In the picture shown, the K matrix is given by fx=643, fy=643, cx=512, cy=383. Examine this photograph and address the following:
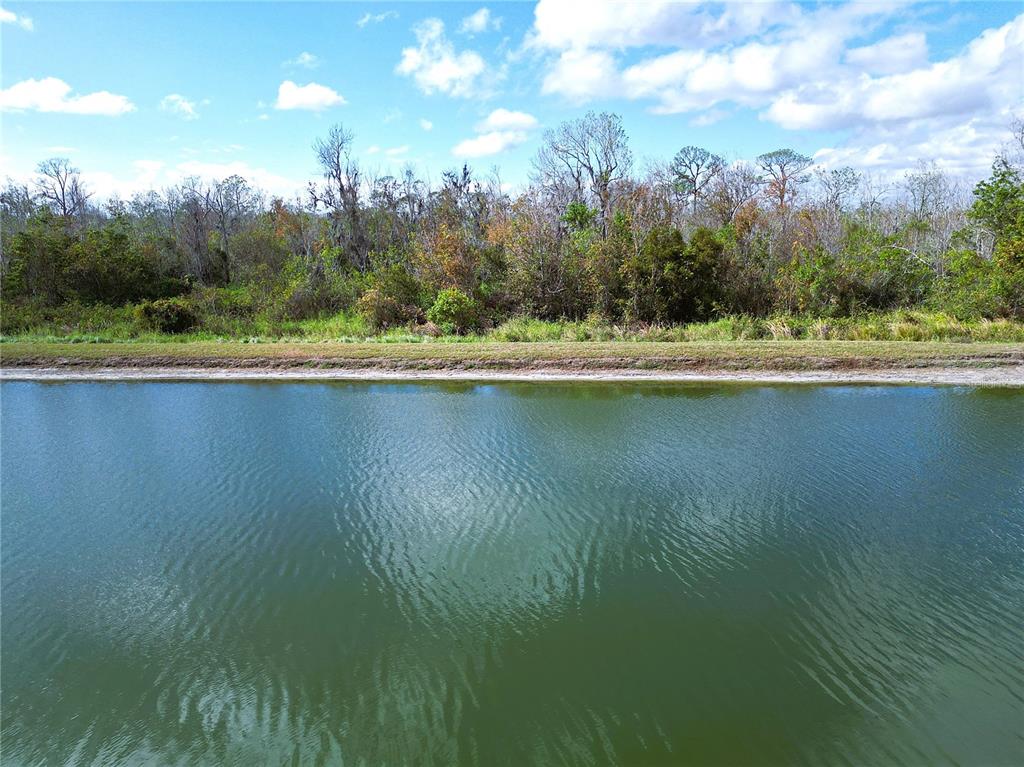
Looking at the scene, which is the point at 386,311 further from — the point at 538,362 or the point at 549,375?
the point at 549,375

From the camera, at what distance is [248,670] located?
190 inches

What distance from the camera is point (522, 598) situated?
5684 mm

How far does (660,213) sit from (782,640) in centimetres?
2717

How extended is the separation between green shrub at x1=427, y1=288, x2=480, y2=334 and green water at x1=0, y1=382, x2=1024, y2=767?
36.4ft

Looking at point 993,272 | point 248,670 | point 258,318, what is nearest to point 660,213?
point 993,272

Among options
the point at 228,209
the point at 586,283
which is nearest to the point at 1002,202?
the point at 586,283

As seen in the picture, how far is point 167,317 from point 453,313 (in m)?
10.6

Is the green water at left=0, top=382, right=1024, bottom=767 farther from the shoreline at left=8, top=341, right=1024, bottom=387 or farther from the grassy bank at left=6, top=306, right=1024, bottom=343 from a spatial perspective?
the grassy bank at left=6, top=306, right=1024, bottom=343

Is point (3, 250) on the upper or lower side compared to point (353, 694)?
upper

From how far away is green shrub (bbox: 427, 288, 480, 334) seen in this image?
21.4 metres

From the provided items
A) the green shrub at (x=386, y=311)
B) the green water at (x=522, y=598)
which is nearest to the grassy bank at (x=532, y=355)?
the green shrub at (x=386, y=311)

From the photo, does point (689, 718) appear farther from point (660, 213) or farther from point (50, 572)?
point (660, 213)

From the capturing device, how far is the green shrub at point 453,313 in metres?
21.4

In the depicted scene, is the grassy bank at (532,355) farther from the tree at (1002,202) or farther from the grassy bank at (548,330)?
the tree at (1002,202)
